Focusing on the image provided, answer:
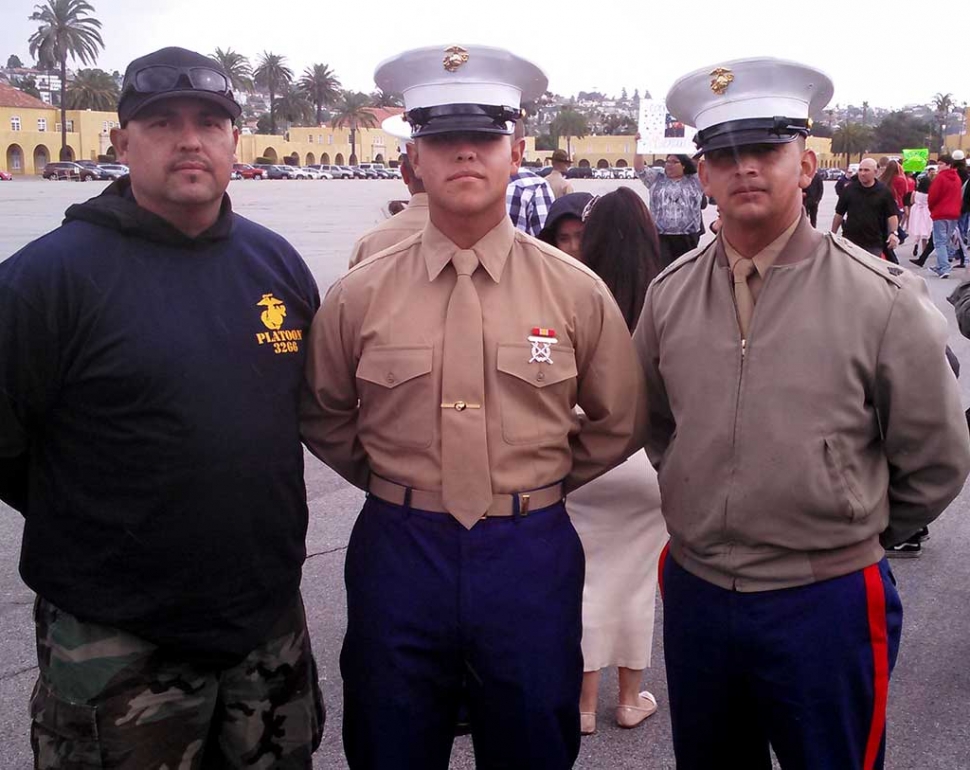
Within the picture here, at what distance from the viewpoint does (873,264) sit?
Result: 2.32 metres

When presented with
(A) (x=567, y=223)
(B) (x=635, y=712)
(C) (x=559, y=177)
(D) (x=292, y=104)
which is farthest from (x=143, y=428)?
(D) (x=292, y=104)

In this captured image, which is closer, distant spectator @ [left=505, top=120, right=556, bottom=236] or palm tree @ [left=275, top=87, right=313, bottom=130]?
distant spectator @ [left=505, top=120, right=556, bottom=236]

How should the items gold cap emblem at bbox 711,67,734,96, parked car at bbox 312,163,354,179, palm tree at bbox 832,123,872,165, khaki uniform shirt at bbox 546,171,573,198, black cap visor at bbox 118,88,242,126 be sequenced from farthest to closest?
palm tree at bbox 832,123,872,165 < parked car at bbox 312,163,354,179 < khaki uniform shirt at bbox 546,171,573,198 < gold cap emblem at bbox 711,67,734,96 < black cap visor at bbox 118,88,242,126

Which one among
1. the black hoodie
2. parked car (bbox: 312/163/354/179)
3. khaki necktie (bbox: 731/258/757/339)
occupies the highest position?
parked car (bbox: 312/163/354/179)

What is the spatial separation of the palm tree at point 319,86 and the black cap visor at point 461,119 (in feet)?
364

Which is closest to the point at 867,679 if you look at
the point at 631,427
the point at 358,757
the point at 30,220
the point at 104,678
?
the point at 631,427

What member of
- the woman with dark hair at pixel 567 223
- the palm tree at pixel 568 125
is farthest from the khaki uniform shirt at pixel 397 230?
the palm tree at pixel 568 125

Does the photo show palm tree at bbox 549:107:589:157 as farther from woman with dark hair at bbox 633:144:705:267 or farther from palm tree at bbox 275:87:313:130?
woman with dark hair at bbox 633:144:705:267

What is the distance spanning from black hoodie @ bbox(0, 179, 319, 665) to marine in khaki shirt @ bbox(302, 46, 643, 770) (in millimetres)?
254

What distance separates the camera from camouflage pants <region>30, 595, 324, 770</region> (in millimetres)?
2246

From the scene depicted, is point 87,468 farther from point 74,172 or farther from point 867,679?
point 74,172

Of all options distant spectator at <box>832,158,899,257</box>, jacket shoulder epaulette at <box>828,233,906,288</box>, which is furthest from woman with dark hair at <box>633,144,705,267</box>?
jacket shoulder epaulette at <box>828,233,906,288</box>

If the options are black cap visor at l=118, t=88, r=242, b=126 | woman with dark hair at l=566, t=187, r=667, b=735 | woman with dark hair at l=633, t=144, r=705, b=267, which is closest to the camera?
black cap visor at l=118, t=88, r=242, b=126

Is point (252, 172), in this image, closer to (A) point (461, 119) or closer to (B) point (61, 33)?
(B) point (61, 33)
